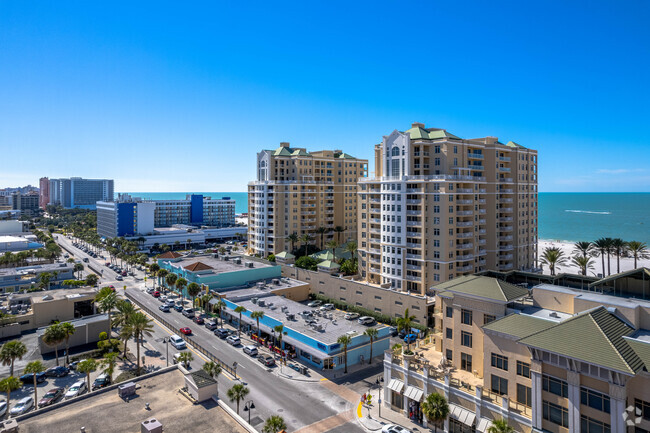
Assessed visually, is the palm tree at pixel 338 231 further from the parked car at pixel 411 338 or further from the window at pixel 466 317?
the window at pixel 466 317

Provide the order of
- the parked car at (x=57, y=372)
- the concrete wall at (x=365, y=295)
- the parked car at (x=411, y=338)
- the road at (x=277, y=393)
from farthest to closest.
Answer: the concrete wall at (x=365, y=295) < the parked car at (x=411, y=338) < the parked car at (x=57, y=372) < the road at (x=277, y=393)

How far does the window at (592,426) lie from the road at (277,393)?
1922 centimetres

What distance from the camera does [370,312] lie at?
7638 centimetres

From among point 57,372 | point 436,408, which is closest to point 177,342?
point 57,372

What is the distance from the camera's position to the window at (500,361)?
117ft

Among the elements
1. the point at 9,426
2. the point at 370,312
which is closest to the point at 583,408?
the point at 9,426

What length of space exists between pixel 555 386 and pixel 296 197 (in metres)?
92.2

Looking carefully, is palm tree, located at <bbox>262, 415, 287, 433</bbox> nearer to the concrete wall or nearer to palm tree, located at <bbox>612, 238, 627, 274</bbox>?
the concrete wall

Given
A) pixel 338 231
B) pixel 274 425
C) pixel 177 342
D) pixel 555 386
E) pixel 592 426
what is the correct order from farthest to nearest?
1. pixel 338 231
2. pixel 177 342
3. pixel 274 425
4. pixel 555 386
5. pixel 592 426

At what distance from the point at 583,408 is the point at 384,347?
31.3 metres

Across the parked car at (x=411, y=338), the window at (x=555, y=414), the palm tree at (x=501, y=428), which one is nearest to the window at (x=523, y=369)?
the window at (x=555, y=414)

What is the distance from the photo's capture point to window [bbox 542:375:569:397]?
30844mm

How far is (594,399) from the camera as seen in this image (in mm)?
29250

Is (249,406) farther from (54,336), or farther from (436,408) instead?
(54,336)
